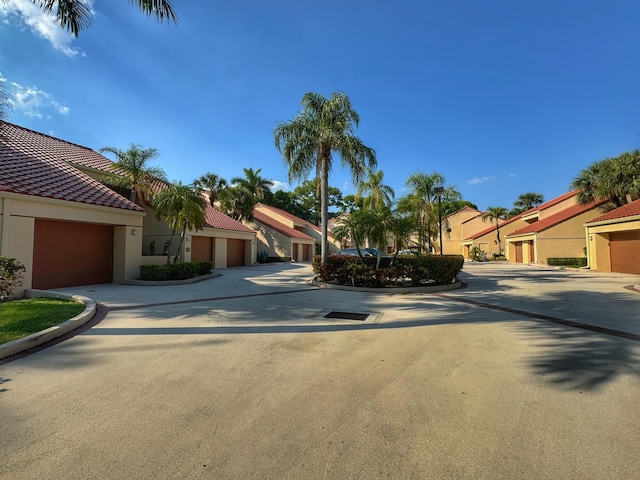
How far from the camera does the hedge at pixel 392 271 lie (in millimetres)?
12125

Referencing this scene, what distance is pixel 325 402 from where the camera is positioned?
3213 millimetres

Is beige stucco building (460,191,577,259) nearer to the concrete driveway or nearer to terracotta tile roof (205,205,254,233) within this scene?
terracotta tile roof (205,205,254,233)

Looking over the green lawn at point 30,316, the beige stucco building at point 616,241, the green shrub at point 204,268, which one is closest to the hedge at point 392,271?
the green shrub at point 204,268

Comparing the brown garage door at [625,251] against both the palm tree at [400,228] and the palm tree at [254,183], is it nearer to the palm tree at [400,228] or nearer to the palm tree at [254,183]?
the palm tree at [400,228]

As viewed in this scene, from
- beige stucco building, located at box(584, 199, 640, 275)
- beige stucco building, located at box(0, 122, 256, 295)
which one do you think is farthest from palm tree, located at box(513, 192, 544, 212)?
beige stucco building, located at box(0, 122, 256, 295)

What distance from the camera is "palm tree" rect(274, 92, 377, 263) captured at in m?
13.8

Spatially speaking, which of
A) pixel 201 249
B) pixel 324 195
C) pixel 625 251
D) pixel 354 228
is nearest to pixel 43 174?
pixel 201 249

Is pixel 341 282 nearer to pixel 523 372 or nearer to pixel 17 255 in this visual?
Answer: pixel 523 372

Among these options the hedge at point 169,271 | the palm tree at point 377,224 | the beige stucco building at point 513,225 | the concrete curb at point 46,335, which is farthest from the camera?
the beige stucco building at point 513,225

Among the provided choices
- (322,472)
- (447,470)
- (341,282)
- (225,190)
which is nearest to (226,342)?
(322,472)

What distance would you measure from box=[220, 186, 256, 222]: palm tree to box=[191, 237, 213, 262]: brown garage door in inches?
381

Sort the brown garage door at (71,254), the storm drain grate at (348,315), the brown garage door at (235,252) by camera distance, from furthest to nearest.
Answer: the brown garage door at (235,252) < the brown garage door at (71,254) < the storm drain grate at (348,315)

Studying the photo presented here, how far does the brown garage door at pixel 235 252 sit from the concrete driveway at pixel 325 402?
61.1 feet

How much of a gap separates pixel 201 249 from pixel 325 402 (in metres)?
20.0
